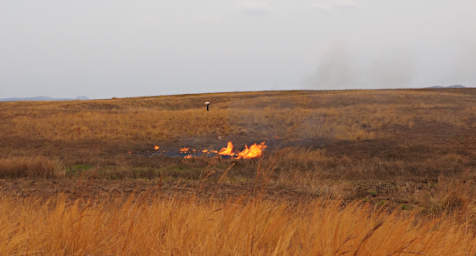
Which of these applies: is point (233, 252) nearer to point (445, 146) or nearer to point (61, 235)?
point (61, 235)

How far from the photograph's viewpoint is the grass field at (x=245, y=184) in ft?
7.59

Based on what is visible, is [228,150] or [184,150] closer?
[228,150]

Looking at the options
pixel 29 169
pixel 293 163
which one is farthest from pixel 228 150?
pixel 29 169

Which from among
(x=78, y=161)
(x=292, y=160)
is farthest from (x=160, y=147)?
(x=292, y=160)

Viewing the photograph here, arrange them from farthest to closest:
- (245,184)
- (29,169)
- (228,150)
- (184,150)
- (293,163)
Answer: (184,150) < (228,150) < (293,163) < (29,169) < (245,184)

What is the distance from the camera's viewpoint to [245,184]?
935cm

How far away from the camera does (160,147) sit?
18516mm

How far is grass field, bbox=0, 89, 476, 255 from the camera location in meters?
2.31

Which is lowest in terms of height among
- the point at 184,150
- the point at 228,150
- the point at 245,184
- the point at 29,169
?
the point at 184,150

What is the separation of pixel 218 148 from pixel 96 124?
12.2 m

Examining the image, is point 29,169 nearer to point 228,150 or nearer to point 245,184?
point 245,184

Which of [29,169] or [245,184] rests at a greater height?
[29,169]

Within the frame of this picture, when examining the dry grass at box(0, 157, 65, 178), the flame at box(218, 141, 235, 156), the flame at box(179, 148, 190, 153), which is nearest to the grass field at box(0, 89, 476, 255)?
the dry grass at box(0, 157, 65, 178)

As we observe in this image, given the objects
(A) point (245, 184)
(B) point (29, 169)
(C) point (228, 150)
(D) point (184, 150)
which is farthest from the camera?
(D) point (184, 150)
